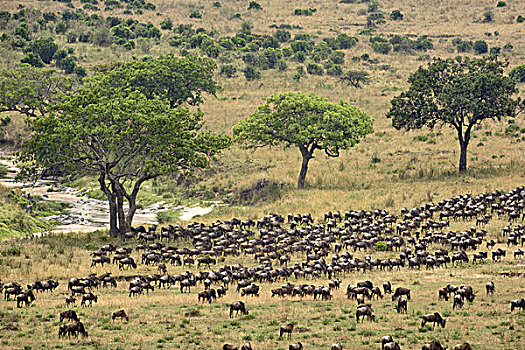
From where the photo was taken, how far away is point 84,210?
67.8 m

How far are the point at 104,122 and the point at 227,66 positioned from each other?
75229 millimetres

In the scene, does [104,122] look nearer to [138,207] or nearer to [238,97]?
[138,207]

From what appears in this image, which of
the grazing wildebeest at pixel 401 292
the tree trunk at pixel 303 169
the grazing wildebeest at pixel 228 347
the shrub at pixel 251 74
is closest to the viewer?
the grazing wildebeest at pixel 228 347

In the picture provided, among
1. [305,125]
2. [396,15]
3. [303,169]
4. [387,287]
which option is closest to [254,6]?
[396,15]

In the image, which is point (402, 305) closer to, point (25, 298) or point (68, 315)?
point (68, 315)

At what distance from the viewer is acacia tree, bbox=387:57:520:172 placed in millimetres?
66812

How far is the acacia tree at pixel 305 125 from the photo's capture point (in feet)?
216

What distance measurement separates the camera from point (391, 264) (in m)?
39.0

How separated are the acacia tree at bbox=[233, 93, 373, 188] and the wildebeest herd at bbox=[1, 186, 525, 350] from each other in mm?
11498

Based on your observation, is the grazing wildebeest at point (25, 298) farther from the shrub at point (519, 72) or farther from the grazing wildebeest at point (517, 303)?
the shrub at point (519, 72)

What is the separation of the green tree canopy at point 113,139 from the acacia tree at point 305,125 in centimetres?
1550

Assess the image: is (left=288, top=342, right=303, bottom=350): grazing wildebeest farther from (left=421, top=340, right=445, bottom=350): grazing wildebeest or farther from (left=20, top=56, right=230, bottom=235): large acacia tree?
(left=20, top=56, right=230, bottom=235): large acacia tree

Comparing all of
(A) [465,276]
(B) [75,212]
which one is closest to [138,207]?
(B) [75,212]

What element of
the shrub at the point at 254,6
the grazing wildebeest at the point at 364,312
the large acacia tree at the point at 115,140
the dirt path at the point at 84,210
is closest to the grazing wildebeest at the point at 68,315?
the grazing wildebeest at the point at 364,312
